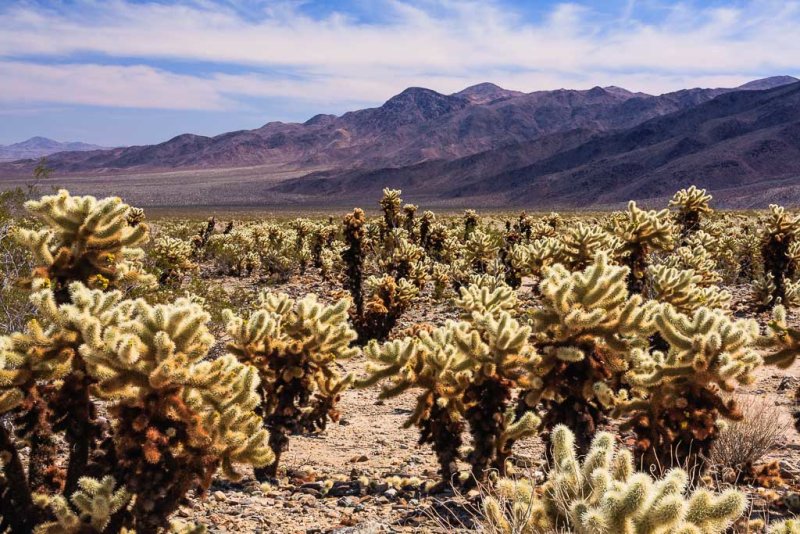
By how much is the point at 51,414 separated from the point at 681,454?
4524 millimetres

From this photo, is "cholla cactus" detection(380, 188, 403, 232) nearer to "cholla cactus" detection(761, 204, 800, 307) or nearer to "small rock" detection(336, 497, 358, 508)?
"cholla cactus" detection(761, 204, 800, 307)

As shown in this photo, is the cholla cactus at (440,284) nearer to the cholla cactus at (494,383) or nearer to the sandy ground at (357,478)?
the sandy ground at (357,478)

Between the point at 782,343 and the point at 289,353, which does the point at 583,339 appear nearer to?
the point at 782,343

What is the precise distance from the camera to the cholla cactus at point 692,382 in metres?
4.85

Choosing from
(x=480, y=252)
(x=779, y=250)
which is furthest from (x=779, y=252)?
(x=480, y=252)

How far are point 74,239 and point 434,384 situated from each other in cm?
309

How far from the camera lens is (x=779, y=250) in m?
12.9

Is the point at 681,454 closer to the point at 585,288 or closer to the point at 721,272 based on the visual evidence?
the point at 585,288

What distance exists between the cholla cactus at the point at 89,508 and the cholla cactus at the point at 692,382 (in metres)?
3.86

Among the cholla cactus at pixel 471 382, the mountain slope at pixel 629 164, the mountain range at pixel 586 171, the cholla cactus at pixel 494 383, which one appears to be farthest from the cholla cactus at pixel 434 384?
the mountain slope at pixel 629 164

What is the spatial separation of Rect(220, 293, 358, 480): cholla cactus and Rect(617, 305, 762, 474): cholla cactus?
281 centimetres

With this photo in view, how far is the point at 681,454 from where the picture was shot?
5008 millimetres

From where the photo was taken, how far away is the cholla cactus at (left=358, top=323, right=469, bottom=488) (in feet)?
18.1

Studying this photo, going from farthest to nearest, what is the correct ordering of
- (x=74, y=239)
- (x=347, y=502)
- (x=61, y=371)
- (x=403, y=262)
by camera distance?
1. (x=403, y=262)
2. (x=347, y=502)
3. (x=74, y=239)
4. (x=61, y=371)
